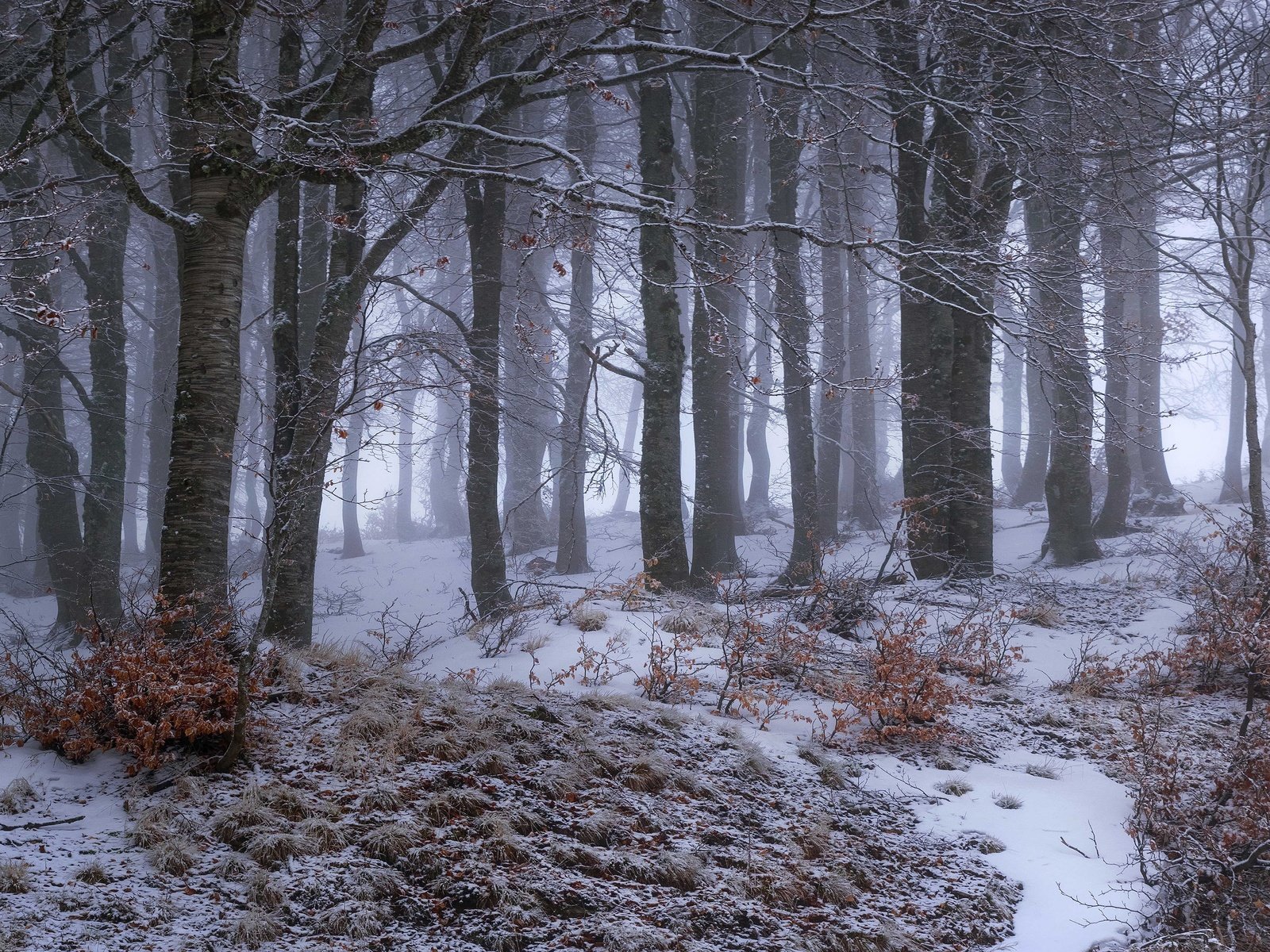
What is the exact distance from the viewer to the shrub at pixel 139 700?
3904 millimetres

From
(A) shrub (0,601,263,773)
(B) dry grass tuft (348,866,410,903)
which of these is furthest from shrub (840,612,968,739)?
(A) shrub (0,601,263,773)

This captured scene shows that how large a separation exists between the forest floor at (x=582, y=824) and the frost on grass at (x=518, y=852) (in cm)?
1

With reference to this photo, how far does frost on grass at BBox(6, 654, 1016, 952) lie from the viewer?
10.1 feet

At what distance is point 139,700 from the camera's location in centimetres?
392

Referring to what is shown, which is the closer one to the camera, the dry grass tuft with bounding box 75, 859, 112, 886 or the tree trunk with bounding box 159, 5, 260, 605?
the dry grass tuft with bounding box 75, 859, 112, 886

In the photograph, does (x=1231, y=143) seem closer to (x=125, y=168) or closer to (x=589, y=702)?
(x=589, y=702)

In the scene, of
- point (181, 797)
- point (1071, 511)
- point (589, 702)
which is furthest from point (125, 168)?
point (1071, 511)

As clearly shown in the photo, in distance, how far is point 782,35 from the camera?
4652 mm

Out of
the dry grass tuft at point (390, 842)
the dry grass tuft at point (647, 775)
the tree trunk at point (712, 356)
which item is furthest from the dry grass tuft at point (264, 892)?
the tree trunk at point (712, 356)

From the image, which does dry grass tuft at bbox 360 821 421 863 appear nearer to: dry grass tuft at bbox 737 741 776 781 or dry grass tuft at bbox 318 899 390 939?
dry grass tuft at bbox 318 899 390 939

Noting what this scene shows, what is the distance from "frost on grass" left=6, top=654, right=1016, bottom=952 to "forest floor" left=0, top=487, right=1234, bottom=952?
0.04ft

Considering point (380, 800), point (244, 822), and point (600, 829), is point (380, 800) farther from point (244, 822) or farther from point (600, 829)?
point (600, 829)

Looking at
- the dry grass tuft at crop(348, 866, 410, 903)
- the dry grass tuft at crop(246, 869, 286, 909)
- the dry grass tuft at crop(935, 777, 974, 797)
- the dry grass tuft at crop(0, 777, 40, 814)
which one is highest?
the dry grass tuft at crop(0, 777, 40, 814)

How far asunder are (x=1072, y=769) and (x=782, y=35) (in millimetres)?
4867
